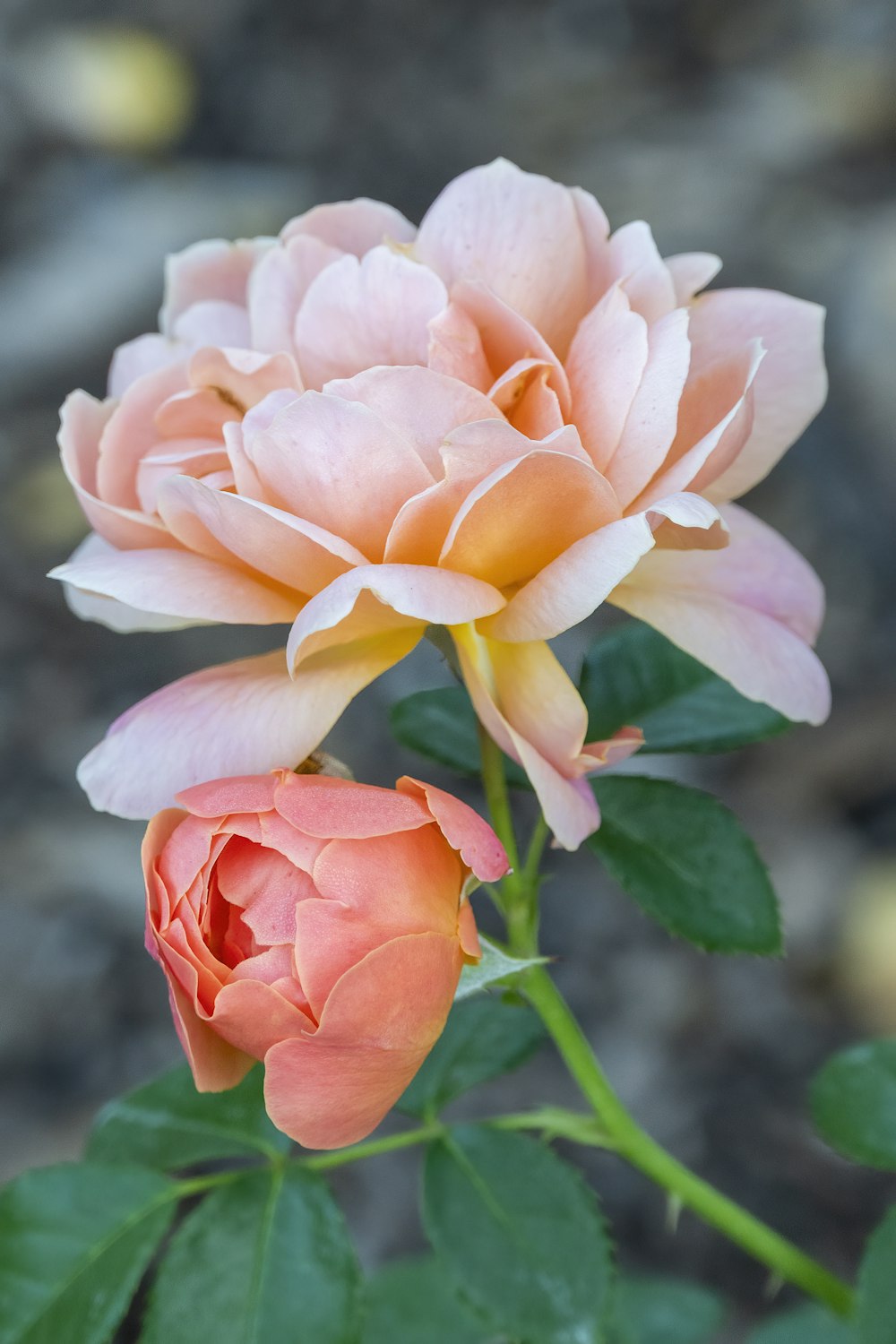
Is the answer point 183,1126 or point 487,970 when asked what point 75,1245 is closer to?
point 183,1126

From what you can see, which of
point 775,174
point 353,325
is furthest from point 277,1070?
point 775,174

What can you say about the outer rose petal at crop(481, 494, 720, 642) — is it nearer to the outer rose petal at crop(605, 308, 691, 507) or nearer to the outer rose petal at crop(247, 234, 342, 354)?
the outer rose petal at crop(605, 308, 691, 507)

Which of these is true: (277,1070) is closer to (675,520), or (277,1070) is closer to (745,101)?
(675,520)

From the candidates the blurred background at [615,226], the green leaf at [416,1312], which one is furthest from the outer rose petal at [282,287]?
the blurred background at [615,226]

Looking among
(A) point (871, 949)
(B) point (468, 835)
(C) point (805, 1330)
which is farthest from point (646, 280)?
(A) point (871, 949)

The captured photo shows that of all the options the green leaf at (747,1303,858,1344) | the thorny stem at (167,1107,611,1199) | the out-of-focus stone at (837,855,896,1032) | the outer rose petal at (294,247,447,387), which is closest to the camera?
the outer rose petal at (294,247,447,387)

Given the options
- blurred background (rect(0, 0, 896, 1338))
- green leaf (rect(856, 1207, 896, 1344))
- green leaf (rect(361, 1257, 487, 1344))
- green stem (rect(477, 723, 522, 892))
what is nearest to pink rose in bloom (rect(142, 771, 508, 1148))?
green stem (rect(477, 723, 522, 892))
